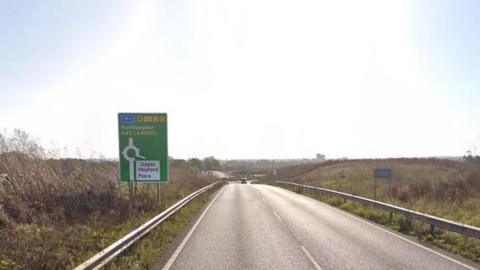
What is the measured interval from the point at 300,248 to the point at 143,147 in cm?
1079

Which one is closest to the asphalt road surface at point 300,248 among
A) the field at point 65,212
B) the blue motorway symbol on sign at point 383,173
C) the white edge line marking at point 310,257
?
the white edge line marking at point 310,257

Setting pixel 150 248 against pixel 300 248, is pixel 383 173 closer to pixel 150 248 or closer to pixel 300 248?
pixel 300 248

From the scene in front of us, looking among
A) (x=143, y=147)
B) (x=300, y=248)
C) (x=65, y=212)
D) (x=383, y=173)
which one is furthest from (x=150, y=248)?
(x=383, y=173)

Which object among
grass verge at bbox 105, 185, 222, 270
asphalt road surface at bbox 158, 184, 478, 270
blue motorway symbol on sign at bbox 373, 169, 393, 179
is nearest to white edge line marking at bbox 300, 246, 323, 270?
asphalt road surface at bbox 158, 184, 478, 270

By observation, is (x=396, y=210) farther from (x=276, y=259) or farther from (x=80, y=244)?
(x=80, y=244)

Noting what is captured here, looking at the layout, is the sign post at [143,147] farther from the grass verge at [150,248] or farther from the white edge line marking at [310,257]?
the white edge line marking at [310,257]

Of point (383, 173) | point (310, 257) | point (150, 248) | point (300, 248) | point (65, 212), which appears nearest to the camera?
point (310, 257)

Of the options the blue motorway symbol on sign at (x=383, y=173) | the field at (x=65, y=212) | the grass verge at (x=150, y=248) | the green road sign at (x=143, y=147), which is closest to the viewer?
Answer: the grass verge at (x=150, y=248)

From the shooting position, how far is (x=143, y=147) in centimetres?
1916

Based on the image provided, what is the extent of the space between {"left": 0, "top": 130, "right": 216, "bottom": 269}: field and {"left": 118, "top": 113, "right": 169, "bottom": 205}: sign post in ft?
3.03

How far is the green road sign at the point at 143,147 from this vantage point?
61.8ft

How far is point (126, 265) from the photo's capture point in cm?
823

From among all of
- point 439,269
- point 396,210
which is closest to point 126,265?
point 439,269

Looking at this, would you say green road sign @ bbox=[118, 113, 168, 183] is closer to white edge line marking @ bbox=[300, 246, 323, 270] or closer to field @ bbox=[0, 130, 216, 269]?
field @ bbox=[0, 130, 216, 269]
